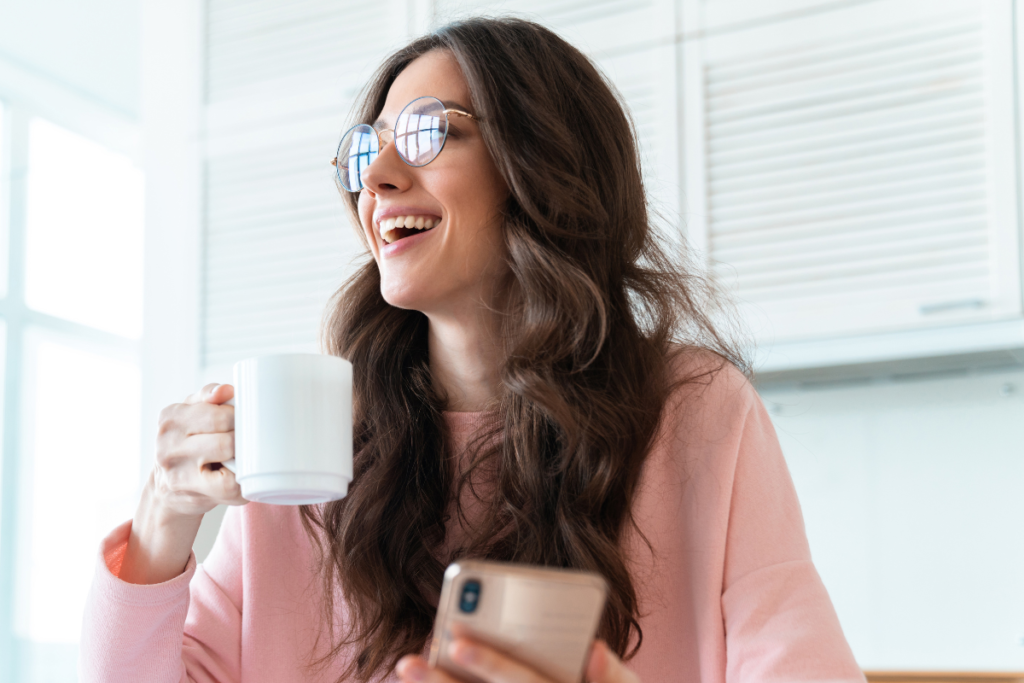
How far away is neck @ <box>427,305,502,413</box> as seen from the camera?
119cm

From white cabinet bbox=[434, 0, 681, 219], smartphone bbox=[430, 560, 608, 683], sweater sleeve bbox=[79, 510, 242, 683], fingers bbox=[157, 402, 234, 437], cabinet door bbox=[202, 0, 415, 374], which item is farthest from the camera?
cabinet door bbox=[202, 0, 415, 374]

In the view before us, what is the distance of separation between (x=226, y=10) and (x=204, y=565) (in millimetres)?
2143

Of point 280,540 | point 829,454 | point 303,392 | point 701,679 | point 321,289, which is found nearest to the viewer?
point 303,392

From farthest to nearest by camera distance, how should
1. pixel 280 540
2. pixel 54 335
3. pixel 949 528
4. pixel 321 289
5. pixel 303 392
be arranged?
pixel 54 335 → pixel 321 289 → pixel 949 528 → pixel 280 540 → pixel 303 392

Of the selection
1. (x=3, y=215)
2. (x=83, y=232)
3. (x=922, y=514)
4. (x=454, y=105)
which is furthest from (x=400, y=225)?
(x=83, y=232)

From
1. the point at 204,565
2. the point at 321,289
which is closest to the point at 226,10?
the point at 321,289

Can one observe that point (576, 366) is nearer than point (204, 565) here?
Yes

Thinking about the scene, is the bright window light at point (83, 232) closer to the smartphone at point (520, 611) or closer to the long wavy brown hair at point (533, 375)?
the long wavy brown hair at point (533, 375)

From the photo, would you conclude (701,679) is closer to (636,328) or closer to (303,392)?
(636,328)

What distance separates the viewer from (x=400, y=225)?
1.18m

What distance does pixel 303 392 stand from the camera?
76 centimetres

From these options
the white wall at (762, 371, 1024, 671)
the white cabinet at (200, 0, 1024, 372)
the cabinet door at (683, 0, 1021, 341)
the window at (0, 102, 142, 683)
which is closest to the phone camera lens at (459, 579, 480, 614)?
the white cabinet at (200, 0, 1024, 372)

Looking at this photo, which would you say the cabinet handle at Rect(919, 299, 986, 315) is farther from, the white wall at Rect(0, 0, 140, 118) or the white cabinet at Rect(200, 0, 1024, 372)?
the white wall at Rect(0, 0, 140, 118)

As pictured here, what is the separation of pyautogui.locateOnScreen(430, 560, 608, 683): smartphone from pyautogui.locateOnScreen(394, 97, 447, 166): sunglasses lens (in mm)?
704
